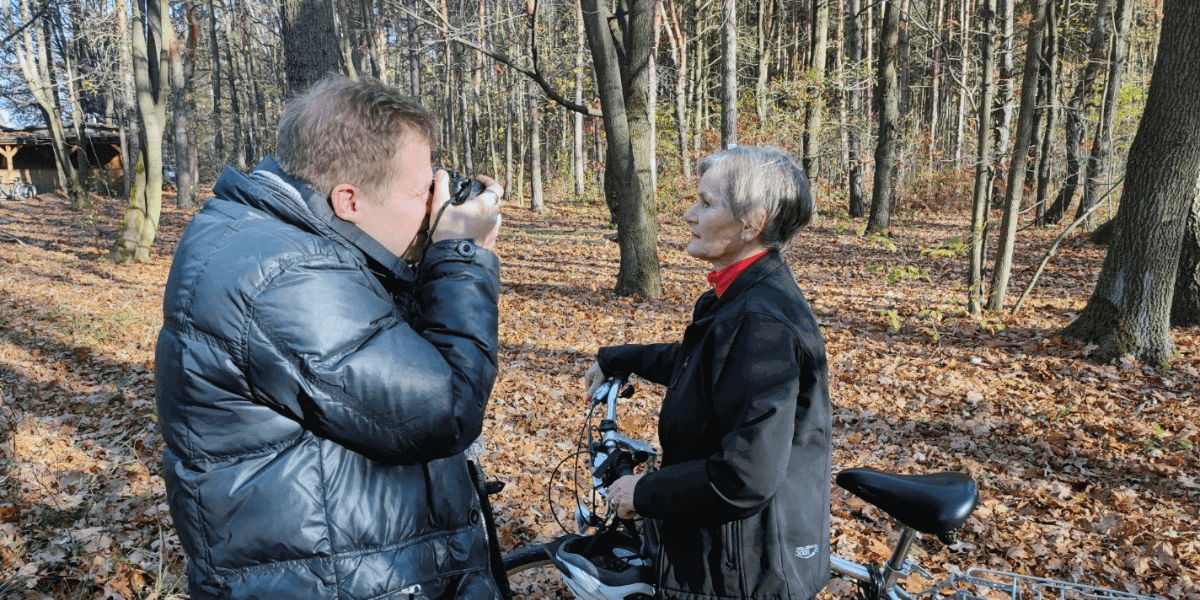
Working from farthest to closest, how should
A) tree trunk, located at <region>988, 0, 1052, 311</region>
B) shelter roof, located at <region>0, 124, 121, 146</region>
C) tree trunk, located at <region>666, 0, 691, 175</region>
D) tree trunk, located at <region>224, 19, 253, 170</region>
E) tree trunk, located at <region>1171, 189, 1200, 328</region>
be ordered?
shelter roof, located at <region>0, 124, 121, 146</region> → tree trunk, located at <region>224, 19, 253, 170</region> → tree trunk, located at <region>666, 0, 691, 175</region> → tree trunk, located at <region>988, 0, 1052, 311</region> → tree trunk, located at <region>1171, 189, 1200, 328</region>

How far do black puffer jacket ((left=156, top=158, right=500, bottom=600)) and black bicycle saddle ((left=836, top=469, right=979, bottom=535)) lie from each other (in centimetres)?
129

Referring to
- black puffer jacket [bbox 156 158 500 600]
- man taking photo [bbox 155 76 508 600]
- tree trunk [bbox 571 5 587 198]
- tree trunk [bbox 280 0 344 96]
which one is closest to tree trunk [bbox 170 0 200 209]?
tree trunk [bbox 571 5 587 198]

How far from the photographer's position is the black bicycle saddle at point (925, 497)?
2.02 metres

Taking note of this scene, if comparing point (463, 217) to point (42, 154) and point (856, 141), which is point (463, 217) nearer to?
point (856, 141)

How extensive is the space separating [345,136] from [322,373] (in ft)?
1.72

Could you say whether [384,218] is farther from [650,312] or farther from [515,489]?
[650,312]

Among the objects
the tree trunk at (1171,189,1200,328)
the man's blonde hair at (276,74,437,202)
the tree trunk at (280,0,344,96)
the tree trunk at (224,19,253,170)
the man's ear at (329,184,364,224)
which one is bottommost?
the tree trunk at (1171,189,1200,328)

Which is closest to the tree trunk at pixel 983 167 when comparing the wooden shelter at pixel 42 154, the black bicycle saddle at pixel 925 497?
the black bicycle saddle at pixel 925 497

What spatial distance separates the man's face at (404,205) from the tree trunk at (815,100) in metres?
16.4

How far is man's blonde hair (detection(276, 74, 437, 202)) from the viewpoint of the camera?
5.01 feet

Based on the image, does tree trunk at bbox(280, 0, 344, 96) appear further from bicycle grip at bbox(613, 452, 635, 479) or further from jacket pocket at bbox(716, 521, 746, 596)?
jacket pocket at bbox(716, 521, 746, 596)

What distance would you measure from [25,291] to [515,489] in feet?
31.1

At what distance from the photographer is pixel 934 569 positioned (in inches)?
155

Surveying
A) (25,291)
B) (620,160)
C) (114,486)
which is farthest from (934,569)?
(25,291)
